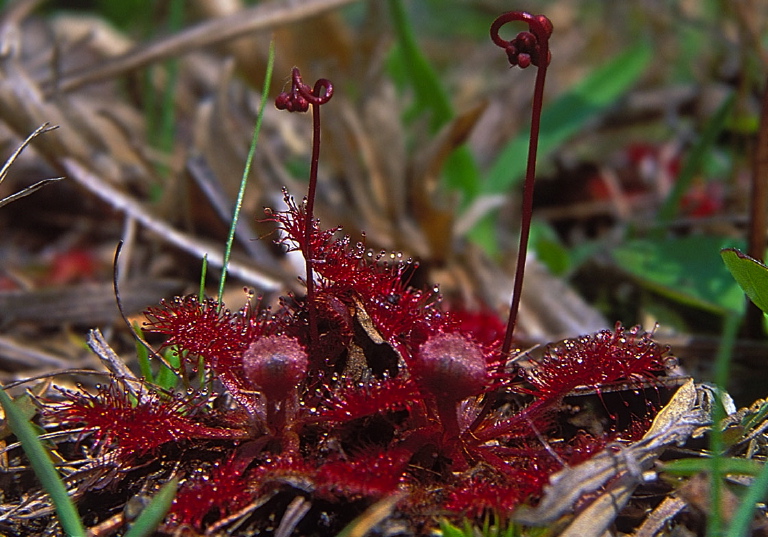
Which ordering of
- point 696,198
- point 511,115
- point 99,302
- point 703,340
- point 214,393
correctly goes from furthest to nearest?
point 511,115, point 696,198, point 99,302, point 703,340, point 214,393

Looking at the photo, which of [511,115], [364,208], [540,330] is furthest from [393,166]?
[511,115]

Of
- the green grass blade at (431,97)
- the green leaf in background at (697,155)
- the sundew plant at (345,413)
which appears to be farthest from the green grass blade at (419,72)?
the sundew plant at (345,413)

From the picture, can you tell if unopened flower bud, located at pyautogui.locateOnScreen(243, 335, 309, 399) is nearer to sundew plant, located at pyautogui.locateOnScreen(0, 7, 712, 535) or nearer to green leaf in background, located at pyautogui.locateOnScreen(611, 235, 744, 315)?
sundew plant, located at pyautogui.locateOnScreen(0, 7, 712, 535)

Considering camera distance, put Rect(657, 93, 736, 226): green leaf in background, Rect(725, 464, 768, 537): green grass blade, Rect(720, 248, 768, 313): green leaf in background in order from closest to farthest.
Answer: Rect(725, 464, 768, 537): green grass blade
Rect(720, 248, 768, 313): green leaf in background
Rect(657, 93, 736, 226): green leaf in background

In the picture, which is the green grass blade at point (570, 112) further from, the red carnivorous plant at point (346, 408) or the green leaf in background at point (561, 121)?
the red carnivorous plant at point (346, 408)

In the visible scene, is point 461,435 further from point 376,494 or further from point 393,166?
point 393,166

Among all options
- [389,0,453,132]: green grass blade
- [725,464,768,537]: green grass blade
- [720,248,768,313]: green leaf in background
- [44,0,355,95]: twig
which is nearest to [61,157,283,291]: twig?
[44,0,355,95]: twig

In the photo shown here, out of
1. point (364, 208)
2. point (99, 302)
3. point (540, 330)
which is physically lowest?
point (540, 330)
